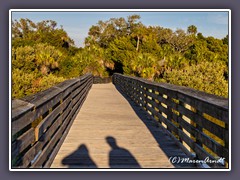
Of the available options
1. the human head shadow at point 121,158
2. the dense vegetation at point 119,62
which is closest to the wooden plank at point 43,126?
the human head shadow at point 121,158

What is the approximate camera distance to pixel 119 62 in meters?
52.5

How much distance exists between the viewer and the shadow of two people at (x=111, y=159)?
213 inches

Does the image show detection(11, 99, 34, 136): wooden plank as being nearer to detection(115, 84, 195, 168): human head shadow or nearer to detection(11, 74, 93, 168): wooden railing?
detection(11, 74, 93, 168): wooden railing

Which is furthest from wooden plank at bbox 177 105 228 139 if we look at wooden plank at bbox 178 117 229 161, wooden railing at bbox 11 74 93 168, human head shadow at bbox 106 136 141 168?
wooden railing at bbox 11 74 93 168

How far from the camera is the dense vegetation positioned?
35.3 meters

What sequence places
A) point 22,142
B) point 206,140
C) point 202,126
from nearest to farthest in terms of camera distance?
point 22,142 < point 206,140 < point 202,126

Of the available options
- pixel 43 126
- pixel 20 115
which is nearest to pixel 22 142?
pixel 20 115

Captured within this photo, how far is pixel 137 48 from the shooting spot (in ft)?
193

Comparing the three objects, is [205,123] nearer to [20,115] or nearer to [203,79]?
[20,115]

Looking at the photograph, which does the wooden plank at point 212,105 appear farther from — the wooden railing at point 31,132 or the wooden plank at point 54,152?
the wooden plank at point 54,152

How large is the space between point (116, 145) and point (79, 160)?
1183 mm
